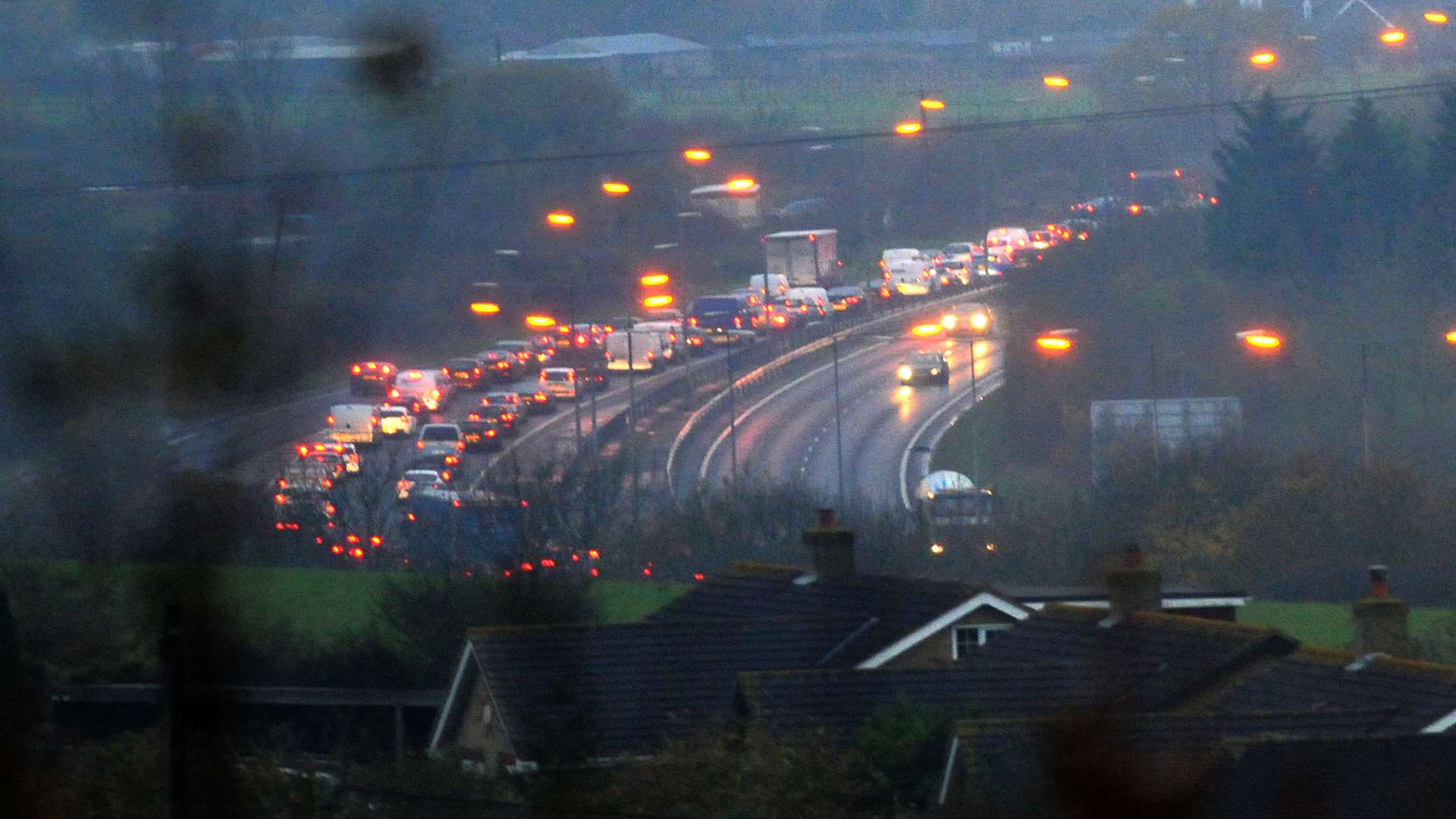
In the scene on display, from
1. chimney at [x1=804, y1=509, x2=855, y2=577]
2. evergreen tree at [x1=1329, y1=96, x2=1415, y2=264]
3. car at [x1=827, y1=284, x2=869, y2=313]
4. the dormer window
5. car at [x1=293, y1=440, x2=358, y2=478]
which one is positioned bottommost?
the dormer window

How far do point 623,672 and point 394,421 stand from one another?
6711 mm

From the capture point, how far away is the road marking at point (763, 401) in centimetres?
1859

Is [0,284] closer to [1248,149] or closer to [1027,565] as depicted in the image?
[1027,565]

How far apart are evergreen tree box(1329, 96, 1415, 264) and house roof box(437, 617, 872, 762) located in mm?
16845

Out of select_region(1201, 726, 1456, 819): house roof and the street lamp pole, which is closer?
select_region(1201, 726, 1456, 819): house roof

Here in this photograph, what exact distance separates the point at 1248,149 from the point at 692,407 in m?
8.32

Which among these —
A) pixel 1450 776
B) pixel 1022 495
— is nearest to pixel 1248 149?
pixel 1022 495

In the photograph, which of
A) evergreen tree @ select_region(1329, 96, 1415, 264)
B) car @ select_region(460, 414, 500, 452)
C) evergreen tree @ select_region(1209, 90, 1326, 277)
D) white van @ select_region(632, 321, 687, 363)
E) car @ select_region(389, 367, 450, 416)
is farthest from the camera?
evergreen tree @ select_region(1329, 96, 1415, 264)

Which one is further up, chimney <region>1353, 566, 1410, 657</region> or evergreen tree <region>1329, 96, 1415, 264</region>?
evergreen tree <region>1329, 96, 1415, 264</region>

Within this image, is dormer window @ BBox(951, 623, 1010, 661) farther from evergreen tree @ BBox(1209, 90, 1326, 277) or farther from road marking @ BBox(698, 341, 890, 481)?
evergreen tree @ BBox(1209, 90, 1326, 277)

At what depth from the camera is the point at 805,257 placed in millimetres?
17344

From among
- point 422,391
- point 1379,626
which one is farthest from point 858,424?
point 1379,626

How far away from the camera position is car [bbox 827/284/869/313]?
19562 millimetres

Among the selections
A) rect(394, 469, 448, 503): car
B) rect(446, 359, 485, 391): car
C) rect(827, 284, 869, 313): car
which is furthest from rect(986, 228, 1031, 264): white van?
rect(394, 469, 448, 503): car
